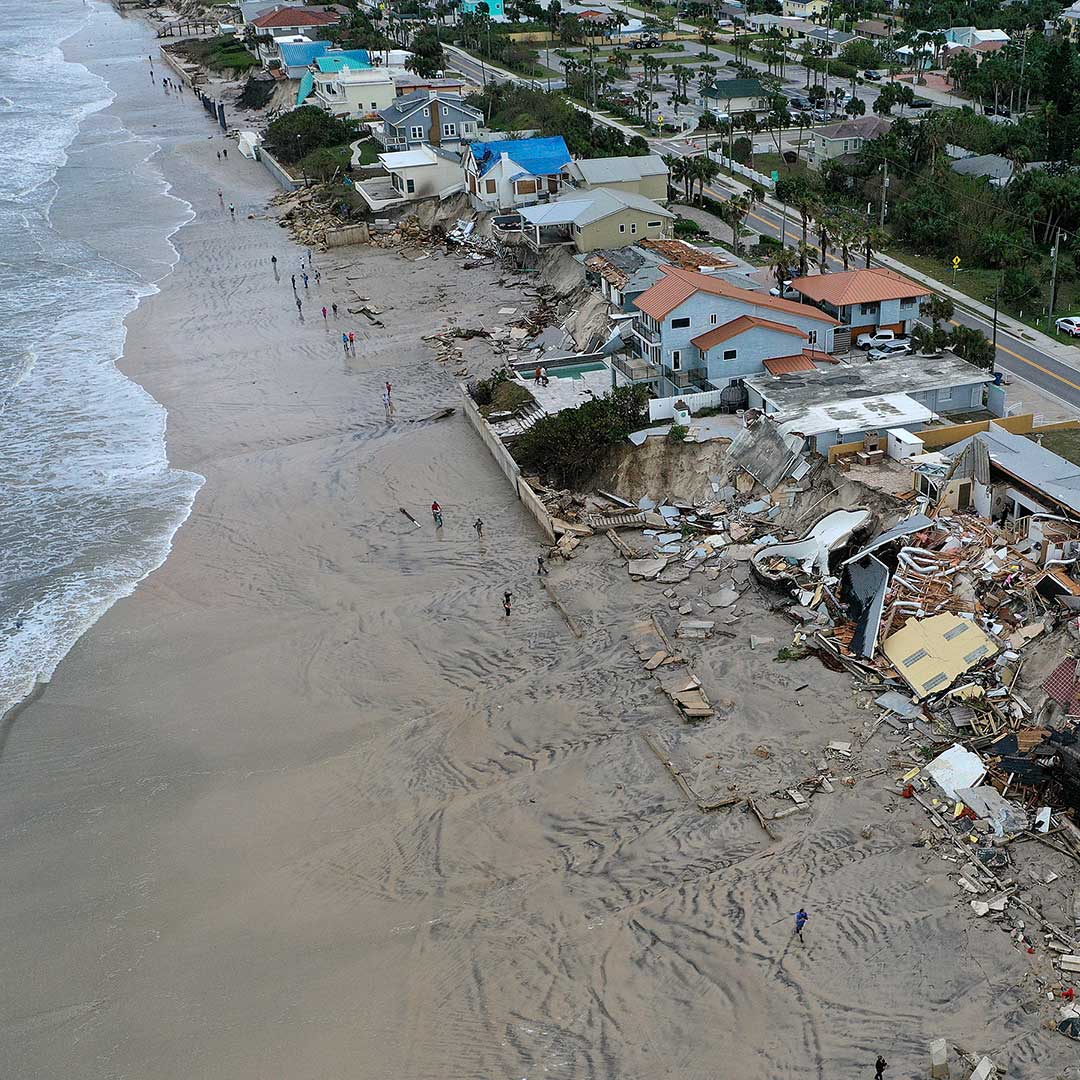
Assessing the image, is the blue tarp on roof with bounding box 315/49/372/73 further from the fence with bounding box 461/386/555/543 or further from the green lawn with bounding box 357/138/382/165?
the fence with bounding box 461/386/555/543

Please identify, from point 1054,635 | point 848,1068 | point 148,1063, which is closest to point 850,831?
point 848,1068

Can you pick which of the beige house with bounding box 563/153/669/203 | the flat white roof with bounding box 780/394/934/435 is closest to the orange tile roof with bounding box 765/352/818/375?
the flat white roof with bounding box 780/394/934/435

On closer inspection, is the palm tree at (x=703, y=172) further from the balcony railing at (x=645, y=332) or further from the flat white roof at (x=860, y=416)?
the flat white roof at (x=860, y=416)

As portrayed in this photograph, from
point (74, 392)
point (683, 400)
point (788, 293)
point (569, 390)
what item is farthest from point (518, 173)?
point (683, 400)

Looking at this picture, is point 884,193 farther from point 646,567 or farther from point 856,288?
point 646,567

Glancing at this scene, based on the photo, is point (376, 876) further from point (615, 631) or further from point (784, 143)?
point (784, 143)

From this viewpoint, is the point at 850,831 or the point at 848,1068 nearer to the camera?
the point at 848,1068
